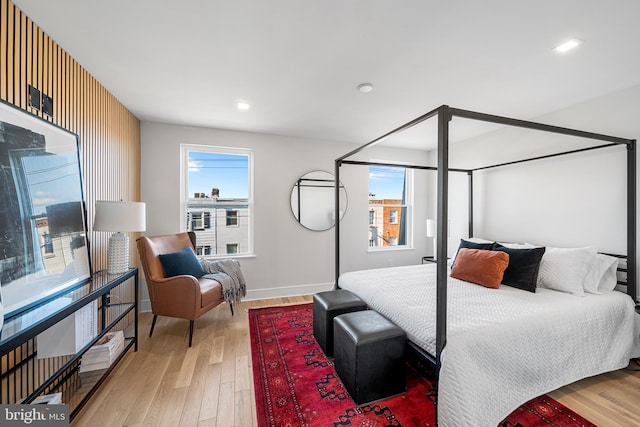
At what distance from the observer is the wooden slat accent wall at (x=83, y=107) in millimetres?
1528

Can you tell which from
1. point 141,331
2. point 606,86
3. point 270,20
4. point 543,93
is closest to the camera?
point 270,20

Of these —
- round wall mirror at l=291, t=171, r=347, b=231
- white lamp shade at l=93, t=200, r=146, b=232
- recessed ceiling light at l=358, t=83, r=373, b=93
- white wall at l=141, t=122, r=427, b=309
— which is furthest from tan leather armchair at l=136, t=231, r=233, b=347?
recessed ceiling light at l=358, t=83, r=373, b=93

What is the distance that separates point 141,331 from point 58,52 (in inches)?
104

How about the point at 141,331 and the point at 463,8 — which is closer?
the point at 463,8

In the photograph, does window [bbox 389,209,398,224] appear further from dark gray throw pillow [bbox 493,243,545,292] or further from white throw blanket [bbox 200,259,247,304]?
white throw blanket [bbox 200,259,247,304]

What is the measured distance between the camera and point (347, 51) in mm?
1898

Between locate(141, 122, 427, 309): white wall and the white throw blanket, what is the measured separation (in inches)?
24.1

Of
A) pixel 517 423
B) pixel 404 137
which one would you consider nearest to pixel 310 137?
pixel 404 137

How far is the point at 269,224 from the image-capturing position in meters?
3.95

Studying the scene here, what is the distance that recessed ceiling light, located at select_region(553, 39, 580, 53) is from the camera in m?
1.75

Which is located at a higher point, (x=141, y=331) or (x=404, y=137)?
(x=404, y=137)

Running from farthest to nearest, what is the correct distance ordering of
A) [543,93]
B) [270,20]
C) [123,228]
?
[543,93], [123,228], [270,20]

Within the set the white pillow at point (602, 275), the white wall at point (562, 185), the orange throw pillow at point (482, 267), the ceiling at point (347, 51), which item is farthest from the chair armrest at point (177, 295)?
the white wall at point (562, 185)

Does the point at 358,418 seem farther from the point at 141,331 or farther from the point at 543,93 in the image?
the point at 543,93
